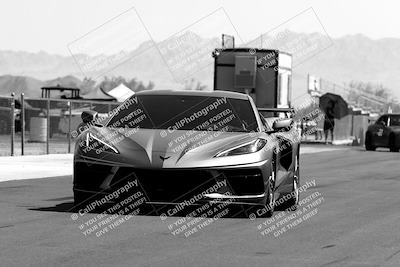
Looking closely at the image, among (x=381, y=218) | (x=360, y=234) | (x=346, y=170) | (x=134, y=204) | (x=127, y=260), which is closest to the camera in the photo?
(x=127, y=260)

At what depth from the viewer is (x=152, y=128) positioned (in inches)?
471

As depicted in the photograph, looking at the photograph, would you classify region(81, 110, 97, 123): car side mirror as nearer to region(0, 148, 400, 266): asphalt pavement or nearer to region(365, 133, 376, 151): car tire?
region(0, 148, 400, 266): asphalt pavement

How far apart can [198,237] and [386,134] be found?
32.9 metres

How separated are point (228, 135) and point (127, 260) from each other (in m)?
3.90

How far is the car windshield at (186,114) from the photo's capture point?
12.1 metres

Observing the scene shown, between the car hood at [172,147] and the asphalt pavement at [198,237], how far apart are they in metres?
0.62

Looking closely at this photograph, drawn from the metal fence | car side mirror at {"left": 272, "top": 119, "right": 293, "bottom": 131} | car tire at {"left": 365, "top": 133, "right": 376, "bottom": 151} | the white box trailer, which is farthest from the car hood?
car tire at {"left": 365, "top": 133, "right": 376, "bottom": 151}

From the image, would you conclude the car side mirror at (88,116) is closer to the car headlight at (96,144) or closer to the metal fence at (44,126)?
the car headlight at (96,144)

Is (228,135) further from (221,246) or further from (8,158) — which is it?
(8,158)

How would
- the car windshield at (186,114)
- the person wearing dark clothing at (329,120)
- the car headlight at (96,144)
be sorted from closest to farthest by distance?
1. the car headlight at (96,144)
2. the car windshield at (186,114)
3. the person wearing dark clothing at (329,120)

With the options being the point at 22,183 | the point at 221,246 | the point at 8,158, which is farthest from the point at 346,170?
the point at 221,246

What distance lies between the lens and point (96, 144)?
37.5ft

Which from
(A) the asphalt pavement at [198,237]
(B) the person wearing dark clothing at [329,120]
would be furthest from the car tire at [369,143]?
(A) the asphalt pavement at [198,237]

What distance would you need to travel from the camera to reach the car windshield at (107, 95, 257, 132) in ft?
39.8
